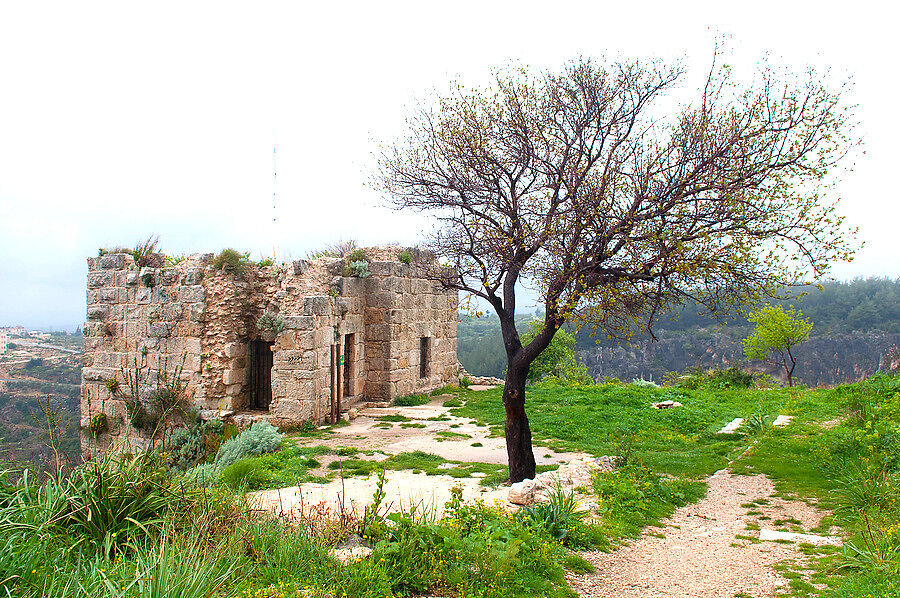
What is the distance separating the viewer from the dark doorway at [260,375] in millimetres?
15445

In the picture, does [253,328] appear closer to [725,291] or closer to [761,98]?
[725,291]

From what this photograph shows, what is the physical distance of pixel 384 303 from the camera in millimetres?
17453

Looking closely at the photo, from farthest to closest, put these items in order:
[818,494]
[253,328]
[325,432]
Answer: [253,328] → [325,432] → [818,494]

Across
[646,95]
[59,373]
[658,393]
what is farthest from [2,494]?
[59,373]

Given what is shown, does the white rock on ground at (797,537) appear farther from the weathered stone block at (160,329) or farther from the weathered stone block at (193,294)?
the weathered stone block at (160,329)

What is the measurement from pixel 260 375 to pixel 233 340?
61.0 inches

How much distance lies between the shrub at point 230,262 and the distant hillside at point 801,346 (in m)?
27.8

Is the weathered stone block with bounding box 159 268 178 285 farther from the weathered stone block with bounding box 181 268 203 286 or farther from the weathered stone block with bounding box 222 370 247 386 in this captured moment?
the weathered stone block with bounding box 222 370 247 386

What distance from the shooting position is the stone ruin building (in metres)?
14.0

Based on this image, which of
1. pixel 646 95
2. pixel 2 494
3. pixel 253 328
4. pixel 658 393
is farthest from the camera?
pixel 658 393

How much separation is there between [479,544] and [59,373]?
95.6ft

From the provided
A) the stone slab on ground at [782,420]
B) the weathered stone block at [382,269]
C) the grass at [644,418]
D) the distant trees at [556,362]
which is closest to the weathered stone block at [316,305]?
the weathered stone block at [382,269]

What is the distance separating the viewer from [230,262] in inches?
582

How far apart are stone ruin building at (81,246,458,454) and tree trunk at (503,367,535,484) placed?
6.53 metres
